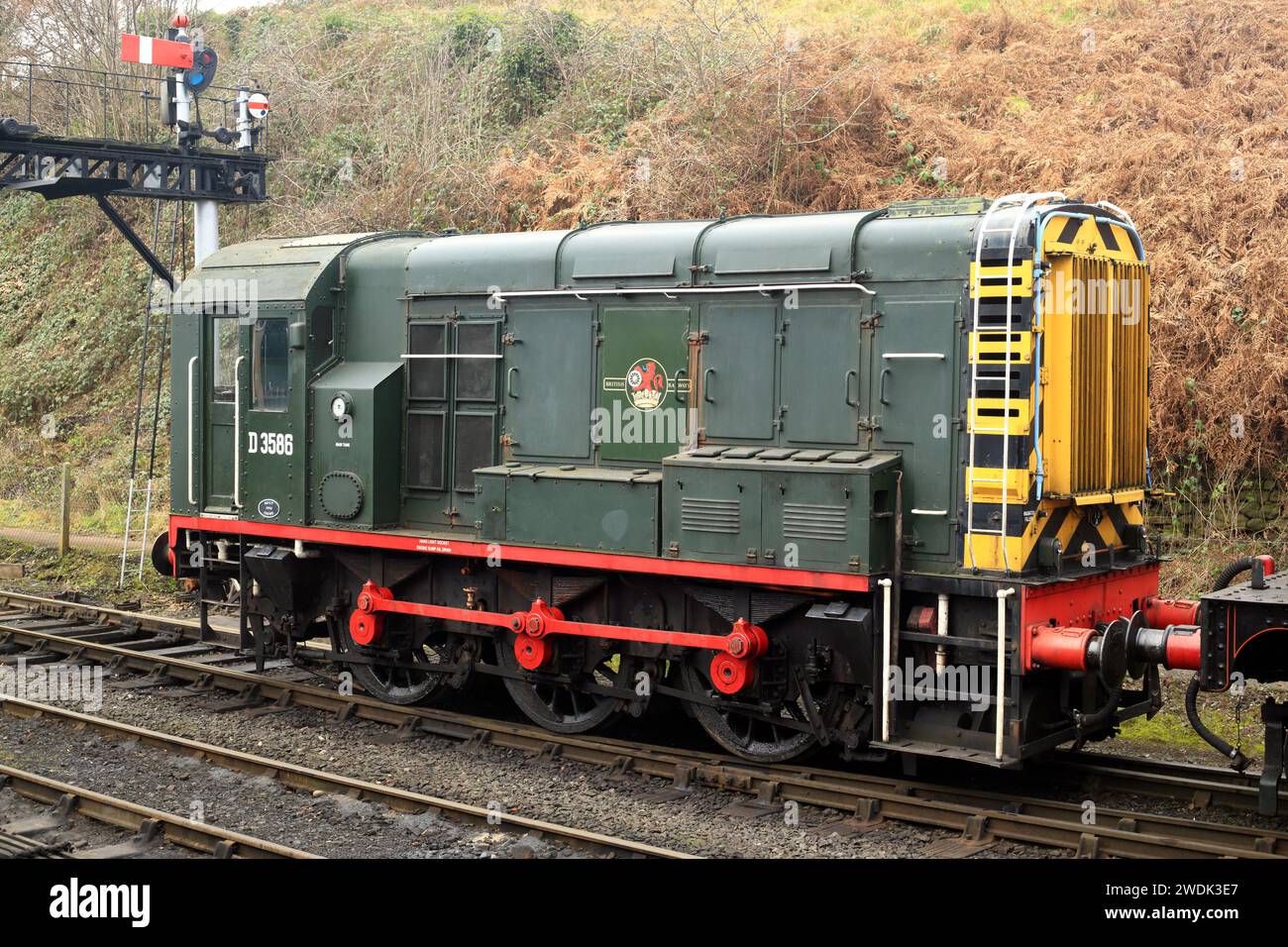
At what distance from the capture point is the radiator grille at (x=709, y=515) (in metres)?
8.60

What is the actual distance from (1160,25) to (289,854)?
16176mm

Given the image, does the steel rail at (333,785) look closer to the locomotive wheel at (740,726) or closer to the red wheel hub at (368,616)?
the red wheel hub at (368,616)

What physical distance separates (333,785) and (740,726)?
2.92 meters

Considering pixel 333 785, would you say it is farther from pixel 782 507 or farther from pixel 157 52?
pixel 157 52

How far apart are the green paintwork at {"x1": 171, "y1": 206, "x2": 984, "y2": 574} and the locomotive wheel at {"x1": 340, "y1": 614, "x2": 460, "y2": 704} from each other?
0.92 meters

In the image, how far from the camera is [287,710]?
1125 centimetres

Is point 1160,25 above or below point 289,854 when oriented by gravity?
A: above

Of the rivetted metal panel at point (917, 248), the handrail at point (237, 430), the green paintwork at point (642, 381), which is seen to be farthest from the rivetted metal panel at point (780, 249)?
the handrail at point (237, 430)

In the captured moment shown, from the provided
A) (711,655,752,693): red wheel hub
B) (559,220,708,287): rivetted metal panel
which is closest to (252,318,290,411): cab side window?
(559,220,708,287): rivetted metal panel

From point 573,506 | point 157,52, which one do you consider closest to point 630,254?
point 573,506

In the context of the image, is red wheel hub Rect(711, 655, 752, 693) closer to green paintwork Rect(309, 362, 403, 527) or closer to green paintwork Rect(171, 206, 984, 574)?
green paintwork Rect(171, 206, 984, 574)

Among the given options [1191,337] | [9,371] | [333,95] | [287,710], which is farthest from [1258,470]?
[9,371]

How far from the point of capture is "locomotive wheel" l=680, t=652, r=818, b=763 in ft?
29.5

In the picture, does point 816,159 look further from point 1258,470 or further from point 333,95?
point 333,95
